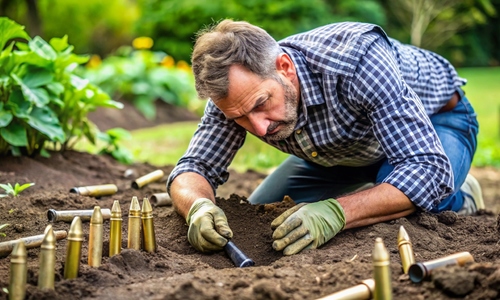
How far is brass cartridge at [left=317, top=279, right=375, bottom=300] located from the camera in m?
2.30

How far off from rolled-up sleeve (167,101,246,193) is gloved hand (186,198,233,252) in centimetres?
57

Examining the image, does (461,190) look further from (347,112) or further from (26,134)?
(26,134)

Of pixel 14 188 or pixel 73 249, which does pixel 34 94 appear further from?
pixel 73 249

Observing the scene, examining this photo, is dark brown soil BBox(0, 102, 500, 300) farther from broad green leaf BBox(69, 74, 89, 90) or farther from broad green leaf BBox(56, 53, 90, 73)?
broad green leaf BBox(56, 53, 90, 73)

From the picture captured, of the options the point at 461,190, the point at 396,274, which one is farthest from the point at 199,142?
the point at 461,190

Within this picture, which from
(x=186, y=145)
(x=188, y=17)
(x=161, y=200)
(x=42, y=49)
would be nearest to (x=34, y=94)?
(x=42, y=49)

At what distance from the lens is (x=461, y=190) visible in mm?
4773

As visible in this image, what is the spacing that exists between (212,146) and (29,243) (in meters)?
1.32

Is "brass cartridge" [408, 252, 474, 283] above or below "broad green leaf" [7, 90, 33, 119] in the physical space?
below

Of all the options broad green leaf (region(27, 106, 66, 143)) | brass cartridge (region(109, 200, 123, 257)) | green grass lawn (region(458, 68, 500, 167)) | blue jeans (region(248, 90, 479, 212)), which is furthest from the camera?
green grass lawn (region(458, 68, 500, 167))

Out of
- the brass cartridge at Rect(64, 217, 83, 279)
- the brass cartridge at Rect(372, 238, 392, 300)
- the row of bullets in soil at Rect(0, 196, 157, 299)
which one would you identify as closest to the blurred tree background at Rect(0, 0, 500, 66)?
the row of bullets in soil at Rect(0, 196, 157, 299)

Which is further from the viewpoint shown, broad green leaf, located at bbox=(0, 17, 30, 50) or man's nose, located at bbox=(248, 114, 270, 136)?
broad green leaf, located at bbox=(0, 17, 30, 50)

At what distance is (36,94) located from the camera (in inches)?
183

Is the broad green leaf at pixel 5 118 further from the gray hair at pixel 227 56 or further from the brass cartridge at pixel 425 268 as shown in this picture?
the brass cartridge at pixel 425 268
